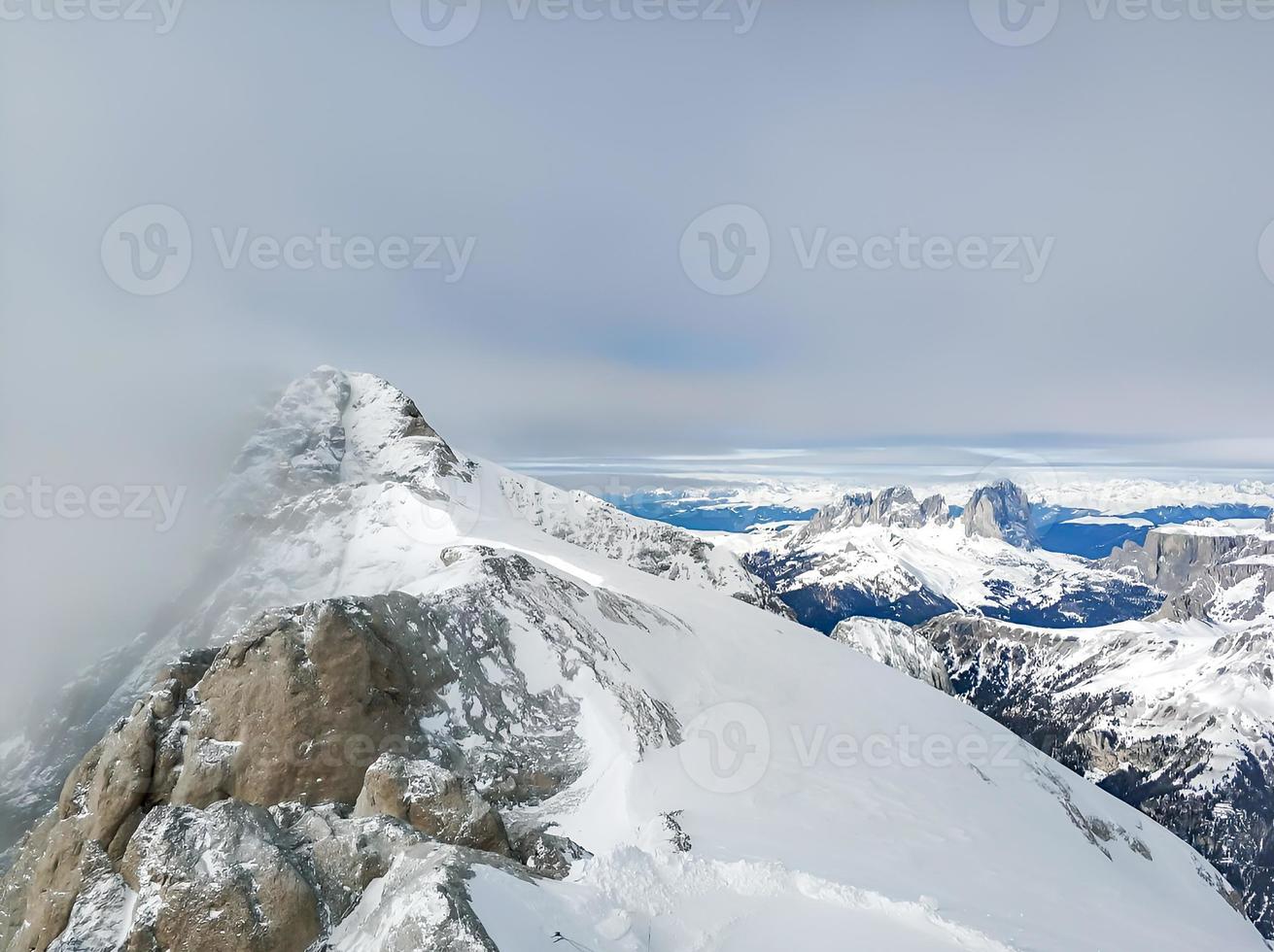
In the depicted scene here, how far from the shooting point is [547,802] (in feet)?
91.0

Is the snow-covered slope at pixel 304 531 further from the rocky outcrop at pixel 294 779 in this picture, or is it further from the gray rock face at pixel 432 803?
the gray rock face at pixel 432 803

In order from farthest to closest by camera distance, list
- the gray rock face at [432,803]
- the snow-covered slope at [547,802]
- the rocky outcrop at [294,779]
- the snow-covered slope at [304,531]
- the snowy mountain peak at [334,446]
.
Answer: the snowy mountain peak at [334,446], the snow-covered slope at [304,531], the gray rock face at [432,803], the snow-covered slope at [547,802], the rocky outcrop at [294,779]

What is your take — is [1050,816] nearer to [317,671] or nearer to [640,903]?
[640,903]

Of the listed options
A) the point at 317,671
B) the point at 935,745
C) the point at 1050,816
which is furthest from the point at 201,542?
the point at 1050,816

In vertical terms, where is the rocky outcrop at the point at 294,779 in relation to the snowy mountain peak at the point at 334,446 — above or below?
below

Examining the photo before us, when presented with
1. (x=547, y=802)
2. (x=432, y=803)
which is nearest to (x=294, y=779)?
(x=432, y=803)

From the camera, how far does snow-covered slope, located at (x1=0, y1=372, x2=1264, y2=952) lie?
1448cm

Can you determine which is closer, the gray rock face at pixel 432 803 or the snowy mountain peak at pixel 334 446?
the gray rock face at pixel 432 803

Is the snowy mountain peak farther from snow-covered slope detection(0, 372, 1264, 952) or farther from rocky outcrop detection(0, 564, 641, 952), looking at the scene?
rocky outcrop detection(0, 564, 641, 952)

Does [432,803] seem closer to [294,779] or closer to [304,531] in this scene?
[294,779]

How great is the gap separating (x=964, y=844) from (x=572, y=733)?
2325cm

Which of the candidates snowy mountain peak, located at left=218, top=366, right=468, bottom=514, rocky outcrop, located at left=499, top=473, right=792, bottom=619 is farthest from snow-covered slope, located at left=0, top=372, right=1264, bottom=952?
rocky outcrop, located at left=499, top=473, right=792, bottom=619

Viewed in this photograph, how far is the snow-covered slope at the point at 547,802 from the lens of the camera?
1448 centimetres

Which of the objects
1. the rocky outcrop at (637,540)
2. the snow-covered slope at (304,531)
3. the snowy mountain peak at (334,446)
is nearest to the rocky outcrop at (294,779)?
the snow-covered slope at (304,531)
